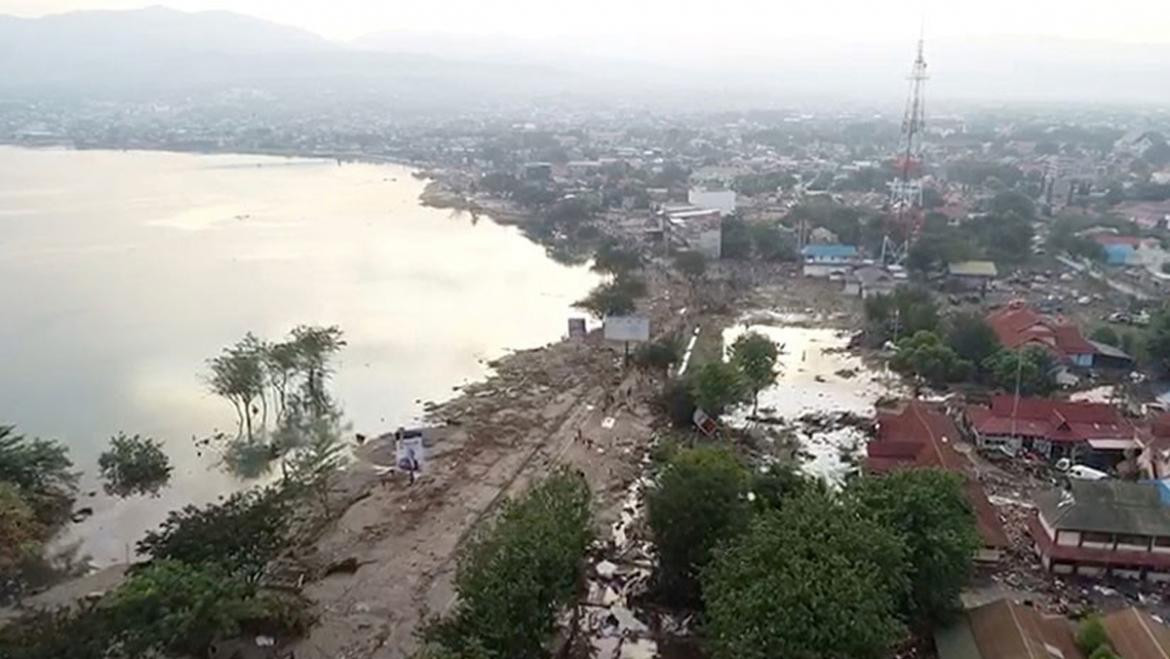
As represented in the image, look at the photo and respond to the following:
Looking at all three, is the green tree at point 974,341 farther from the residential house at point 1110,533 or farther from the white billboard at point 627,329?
the residential house at point 1110,533

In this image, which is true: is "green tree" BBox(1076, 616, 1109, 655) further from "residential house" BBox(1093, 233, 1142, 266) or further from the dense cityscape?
"residential house" BBox(1093, 233, 1142, 266)

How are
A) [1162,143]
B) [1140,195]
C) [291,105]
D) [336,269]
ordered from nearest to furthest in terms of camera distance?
1. [336,269]
2. [1140,195]
3. [1162,143]
4. [291,105]

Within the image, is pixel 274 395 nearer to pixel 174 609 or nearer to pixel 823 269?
pixel 174 609

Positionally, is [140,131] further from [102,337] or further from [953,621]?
[953,621]

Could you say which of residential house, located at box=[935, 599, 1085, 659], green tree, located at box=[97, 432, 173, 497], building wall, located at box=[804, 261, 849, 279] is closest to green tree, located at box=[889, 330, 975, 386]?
building wall, located at box=[804, 261, 849, 279]

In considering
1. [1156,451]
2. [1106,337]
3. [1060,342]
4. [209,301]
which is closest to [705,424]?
[1156,451]

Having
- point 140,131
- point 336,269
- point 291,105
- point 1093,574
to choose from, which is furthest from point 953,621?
point 291,105

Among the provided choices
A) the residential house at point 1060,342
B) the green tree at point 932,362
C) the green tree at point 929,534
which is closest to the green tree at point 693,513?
the green tree at point 929,534
